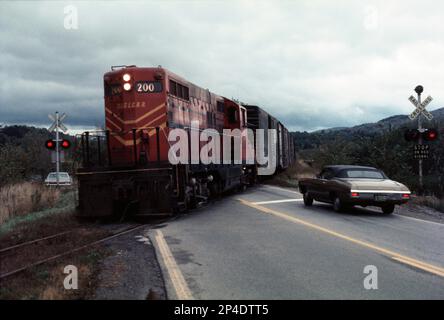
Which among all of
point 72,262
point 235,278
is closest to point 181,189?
point 72,262

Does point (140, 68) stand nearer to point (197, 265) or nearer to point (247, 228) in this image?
point (247, 228)

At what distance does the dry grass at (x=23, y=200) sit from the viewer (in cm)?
1523

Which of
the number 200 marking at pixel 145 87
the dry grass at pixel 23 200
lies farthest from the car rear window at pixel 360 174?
the dry grass at pixel 23 200

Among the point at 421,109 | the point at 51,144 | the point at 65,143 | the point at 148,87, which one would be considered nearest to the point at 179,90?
the point at 148,87

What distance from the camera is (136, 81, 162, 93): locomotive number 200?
12659mm

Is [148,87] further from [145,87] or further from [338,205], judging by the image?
[338,205]

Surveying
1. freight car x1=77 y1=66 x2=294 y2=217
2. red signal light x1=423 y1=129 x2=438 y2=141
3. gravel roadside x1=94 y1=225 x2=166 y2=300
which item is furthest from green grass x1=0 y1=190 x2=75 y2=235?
red signal light x1=423 y1=129 x2=438 y2=141

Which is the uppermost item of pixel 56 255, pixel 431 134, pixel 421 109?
pixel 421 109

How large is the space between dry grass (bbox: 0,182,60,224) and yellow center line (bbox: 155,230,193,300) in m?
8.15

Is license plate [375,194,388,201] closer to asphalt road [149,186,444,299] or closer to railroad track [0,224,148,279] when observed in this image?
asphalt road [149,186,444,299]

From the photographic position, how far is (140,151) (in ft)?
40.9

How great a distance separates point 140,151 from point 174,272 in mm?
6745

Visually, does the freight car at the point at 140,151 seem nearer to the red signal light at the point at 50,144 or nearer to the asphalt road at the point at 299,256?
the asphalt road at the point at 299,256
